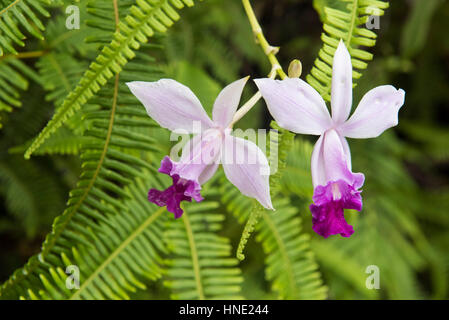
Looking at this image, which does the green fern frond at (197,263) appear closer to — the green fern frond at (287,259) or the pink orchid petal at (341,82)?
the green fern frond at (287,259)

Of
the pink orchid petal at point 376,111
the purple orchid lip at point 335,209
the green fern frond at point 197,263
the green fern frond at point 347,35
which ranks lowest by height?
the green fern frond at point 197,263

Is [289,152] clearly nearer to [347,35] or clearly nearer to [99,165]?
[347,35]

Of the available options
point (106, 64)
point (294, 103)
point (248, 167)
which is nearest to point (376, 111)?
point (294, 103)

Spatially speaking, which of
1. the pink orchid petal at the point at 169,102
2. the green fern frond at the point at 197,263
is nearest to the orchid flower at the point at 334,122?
the pink orchid petal at the point at 169,102

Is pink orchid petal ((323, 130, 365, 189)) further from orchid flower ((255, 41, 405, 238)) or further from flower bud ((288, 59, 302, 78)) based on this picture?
flower bud ((288, 59, 302, 78))
